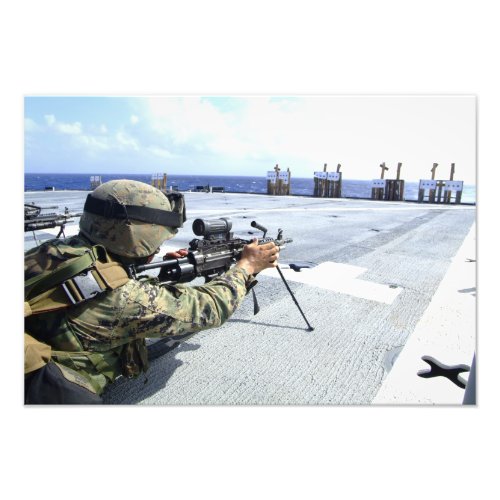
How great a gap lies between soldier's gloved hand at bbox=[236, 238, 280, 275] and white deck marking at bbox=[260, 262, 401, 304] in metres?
2.13

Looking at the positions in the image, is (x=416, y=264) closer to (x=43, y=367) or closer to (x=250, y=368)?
(x=250, y=368)

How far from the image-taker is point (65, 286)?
1987 millimetres

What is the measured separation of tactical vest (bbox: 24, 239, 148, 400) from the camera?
1.97 metres

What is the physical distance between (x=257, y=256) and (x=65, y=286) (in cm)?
147

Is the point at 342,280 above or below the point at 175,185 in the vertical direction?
below

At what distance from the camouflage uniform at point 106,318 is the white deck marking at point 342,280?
300 cm

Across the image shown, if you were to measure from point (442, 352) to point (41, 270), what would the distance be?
10.9ft

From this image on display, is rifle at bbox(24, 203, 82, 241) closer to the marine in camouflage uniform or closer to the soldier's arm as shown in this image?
the marine in camouflage uniform

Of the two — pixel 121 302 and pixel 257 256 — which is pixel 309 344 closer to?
pixel 257 256

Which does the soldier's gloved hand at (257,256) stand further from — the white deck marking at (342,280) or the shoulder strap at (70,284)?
the white deck marking at (342,280)

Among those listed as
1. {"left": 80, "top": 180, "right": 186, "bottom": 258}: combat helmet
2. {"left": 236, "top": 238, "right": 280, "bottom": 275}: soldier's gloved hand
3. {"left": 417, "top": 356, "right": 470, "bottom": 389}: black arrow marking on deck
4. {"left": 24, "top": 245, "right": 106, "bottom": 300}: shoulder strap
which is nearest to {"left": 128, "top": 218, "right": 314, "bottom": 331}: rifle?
{"left": 236, "top": 238, "right": 280, "bottom": 275}: soldier's gloved hand

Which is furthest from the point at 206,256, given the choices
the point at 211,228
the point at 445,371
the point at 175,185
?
the point at 175,185

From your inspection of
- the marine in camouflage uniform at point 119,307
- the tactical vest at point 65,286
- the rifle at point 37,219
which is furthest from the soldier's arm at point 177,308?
the rifle at point 37,219
